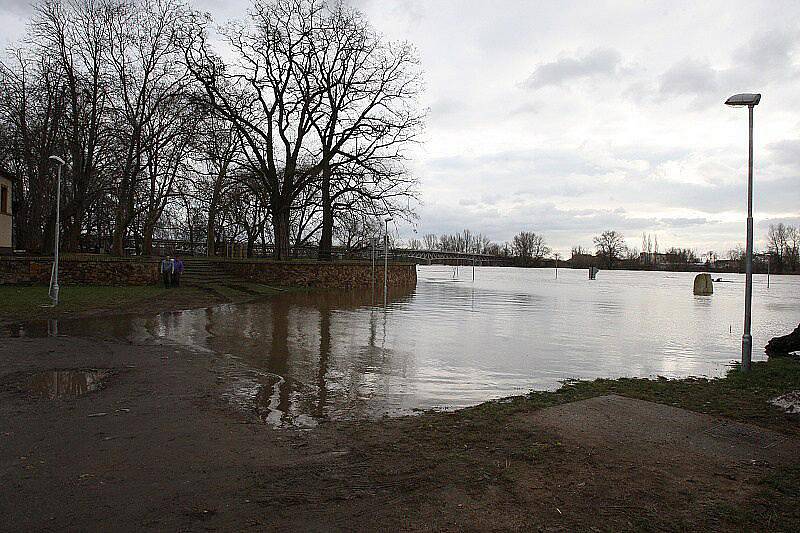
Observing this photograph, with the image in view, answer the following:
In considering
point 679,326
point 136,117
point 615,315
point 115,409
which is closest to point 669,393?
point 115,409

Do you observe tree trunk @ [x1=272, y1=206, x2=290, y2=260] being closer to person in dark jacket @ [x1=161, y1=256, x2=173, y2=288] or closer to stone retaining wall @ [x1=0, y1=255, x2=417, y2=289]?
stone retaining wall @ [x1=0, y1=255, x2=417, y2=289]

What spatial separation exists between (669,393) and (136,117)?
31.3 m

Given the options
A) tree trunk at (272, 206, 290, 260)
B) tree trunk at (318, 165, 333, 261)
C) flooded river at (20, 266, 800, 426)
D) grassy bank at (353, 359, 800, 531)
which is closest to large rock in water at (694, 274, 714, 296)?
flooded river at (20, 266, 800, 426)

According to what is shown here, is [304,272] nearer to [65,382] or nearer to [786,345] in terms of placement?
[65,382]

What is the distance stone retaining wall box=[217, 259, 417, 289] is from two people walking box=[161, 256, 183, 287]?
6.12m

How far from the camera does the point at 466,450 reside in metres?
5.46

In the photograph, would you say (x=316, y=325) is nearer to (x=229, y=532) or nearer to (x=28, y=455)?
(x=28, y=455)

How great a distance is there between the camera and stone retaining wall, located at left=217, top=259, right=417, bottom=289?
31.9m

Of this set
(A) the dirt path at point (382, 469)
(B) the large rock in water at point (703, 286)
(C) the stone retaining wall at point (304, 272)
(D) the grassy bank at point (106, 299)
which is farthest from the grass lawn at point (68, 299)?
(B) the large rock in water at point (703, 286)

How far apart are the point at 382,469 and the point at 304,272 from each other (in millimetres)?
27925

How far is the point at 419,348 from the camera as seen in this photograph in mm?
12430

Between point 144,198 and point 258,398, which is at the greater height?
point 144,198

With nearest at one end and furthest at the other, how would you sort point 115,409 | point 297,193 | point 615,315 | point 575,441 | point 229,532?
point 229,532
point 575,441
point 115,409
point 615,315
point 297,193

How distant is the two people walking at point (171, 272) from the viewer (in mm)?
25378
